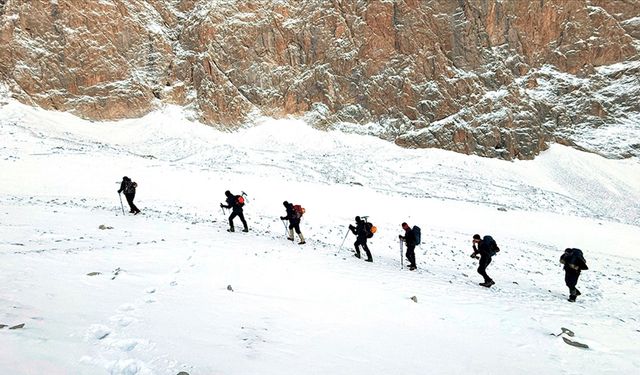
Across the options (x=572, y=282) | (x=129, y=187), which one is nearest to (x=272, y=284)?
(x=572, y=282)

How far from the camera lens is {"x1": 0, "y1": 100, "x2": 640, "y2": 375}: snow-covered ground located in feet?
18.0

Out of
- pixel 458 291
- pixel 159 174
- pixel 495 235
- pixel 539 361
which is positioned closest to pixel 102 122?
pixel 159 174

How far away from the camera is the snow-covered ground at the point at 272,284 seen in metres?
5.49

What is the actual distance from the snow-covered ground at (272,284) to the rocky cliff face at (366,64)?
30.1m

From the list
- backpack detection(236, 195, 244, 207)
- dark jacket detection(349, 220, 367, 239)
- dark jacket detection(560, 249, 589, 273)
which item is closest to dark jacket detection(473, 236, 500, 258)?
dark jacket detection(560, 249, 589, 273)

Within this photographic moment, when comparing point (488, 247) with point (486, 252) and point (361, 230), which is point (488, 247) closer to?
point (486, 252)

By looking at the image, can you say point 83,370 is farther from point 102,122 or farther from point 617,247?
point 102,122

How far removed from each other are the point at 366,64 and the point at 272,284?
61129 mm

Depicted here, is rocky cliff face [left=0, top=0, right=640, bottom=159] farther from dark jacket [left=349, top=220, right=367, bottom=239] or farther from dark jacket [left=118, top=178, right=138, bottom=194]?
dark jacket [left=349, top=220, right=367, bottom=239]

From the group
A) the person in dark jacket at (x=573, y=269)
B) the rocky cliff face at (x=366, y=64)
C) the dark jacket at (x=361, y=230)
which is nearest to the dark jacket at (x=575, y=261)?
the person in dark jacket at (x=573, y=269)

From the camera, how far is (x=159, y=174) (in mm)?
28609

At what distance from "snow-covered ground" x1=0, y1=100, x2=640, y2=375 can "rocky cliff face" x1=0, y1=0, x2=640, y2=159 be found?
1186 inches

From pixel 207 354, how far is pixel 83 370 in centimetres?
142

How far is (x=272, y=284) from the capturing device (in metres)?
9.57
